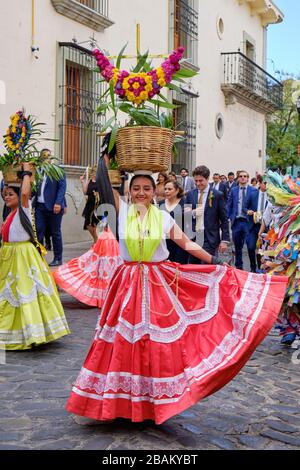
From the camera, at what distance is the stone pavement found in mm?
3916

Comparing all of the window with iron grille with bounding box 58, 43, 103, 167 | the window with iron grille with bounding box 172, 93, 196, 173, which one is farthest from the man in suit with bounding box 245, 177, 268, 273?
the window with iron grille with bounding box 172, 93, 196, 173

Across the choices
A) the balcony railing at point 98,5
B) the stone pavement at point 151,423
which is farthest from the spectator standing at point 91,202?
the balcony railing at point 98,5

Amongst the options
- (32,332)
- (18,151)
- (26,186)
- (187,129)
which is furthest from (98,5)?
(32,332)

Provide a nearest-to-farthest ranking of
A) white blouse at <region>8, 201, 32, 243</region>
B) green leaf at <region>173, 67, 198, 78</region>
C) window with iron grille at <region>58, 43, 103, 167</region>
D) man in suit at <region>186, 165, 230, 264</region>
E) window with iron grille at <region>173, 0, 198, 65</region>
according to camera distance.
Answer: green leaf at <region>173, 67, 198, 78</region> → white blouse at <region>8, 201, 32, 243</region> → man in suit at <region>186, 165, 230, 264</region> → window with iron grille at <region>58, 43, 103, 167</region> → window with iron grille at <region>173, 0, 198, 65</region>

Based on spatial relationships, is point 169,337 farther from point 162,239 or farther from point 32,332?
point 32,332

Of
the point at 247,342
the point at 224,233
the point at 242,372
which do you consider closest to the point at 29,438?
the point at 247,342

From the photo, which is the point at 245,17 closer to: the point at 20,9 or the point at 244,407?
the point at 20,9

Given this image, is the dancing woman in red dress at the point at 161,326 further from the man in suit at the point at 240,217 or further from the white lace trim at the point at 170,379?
the man in suit at the point at 240,217

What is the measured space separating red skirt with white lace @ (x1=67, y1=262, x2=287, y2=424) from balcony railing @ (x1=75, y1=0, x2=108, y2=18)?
1140 cm

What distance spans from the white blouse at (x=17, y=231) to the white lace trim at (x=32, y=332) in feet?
2.74

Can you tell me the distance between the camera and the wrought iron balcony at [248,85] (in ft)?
75.9

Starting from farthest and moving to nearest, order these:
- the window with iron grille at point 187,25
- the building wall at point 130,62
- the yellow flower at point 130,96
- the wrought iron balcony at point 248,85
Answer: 1. the wrought iron balcony at point 248,85
2. the window with iron grille at point 187,25
3. the building wall at point 130,62
4. the yellow flower at point 130,96

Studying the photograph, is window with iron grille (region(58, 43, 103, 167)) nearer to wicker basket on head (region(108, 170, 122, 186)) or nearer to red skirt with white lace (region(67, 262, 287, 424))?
wicker basket on head (region(108, 170, 122, 186))

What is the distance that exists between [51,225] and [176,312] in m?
7.12
